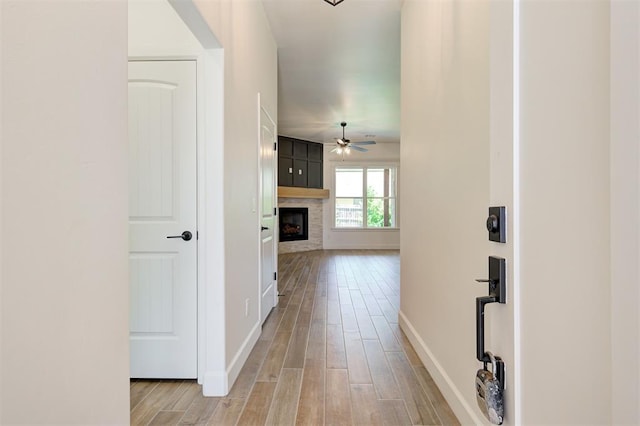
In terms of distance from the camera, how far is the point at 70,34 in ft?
2.82

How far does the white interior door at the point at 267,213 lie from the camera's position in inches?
136

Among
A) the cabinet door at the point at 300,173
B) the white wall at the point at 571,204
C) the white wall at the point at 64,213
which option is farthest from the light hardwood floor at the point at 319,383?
the cabinet door at the point at 300,173

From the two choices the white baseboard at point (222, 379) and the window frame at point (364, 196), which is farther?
the window frame at point (364, 196)

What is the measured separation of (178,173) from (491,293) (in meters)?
2.05

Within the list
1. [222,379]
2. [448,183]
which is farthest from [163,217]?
[448,183]

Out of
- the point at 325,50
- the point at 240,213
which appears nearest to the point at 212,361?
the point at 240,213

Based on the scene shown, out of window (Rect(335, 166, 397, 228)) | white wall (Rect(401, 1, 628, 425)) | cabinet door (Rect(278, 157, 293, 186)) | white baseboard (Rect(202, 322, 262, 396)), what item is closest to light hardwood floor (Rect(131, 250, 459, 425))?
white baseboard (Rect(202, 322, 262, 396))

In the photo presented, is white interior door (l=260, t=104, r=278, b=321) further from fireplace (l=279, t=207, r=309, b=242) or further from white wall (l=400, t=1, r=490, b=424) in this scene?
fireplace (l=279, t=207, r=309, b=242)

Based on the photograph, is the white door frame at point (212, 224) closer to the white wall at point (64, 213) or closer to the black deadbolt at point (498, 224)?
the white wall at point (64, 213)

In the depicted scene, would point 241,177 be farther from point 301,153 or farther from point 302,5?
point 301,153

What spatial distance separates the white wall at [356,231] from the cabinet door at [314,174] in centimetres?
20

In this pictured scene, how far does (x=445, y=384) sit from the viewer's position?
2072 mm

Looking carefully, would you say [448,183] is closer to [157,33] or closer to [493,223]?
[493,223]

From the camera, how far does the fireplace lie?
30.2ft
